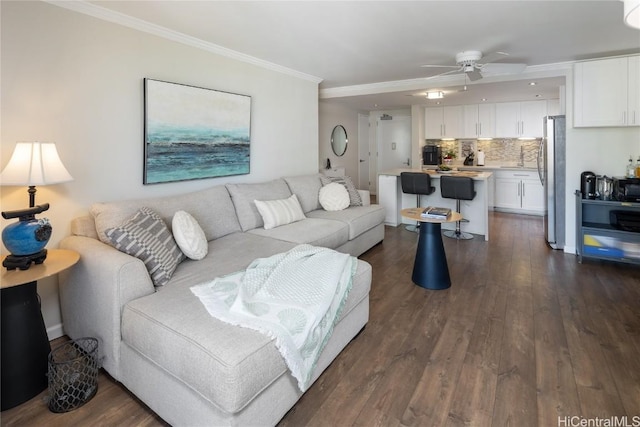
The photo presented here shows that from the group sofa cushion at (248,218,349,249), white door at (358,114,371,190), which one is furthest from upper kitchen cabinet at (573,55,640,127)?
white door at (358,114,371,190)

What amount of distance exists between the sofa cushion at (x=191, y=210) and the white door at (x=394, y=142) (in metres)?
5.81

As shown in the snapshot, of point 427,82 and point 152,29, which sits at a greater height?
point 427,82

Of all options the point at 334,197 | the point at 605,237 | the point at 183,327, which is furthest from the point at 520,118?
the point at 183,327

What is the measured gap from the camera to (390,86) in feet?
17.8

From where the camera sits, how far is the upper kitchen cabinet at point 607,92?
148 inches

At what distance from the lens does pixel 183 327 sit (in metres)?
1.62

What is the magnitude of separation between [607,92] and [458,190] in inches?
75.4

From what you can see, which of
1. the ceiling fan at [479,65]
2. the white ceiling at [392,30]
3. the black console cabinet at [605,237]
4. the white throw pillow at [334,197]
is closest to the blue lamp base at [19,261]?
the white ceiling at [392,30]

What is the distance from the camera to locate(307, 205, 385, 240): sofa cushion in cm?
393

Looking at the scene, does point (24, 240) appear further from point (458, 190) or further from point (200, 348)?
point (458, 190)

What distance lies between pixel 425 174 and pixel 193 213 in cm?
349

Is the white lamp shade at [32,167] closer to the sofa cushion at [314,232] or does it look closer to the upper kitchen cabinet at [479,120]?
the sofa cushion at [314,232]

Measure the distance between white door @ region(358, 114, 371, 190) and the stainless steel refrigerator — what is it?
169 inches

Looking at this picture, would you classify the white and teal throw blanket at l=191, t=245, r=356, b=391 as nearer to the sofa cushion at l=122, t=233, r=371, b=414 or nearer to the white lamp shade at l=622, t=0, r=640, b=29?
the sofa cushion at l=122, t=233, r=371, b=414
